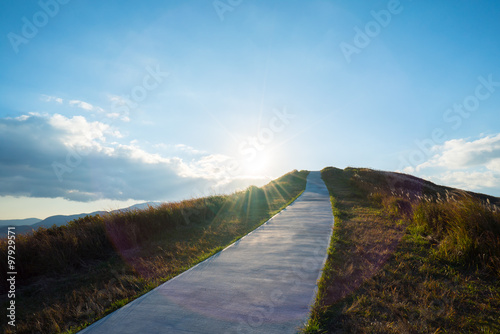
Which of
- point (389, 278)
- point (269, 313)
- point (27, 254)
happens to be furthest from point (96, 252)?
point (389, 278)

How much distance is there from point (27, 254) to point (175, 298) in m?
5.55

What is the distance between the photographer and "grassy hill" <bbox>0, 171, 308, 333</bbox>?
4.29m

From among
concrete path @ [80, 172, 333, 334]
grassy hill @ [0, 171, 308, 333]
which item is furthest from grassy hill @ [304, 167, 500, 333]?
grassy hill @ [0, 171, 308, 333]

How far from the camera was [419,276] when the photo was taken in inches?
174

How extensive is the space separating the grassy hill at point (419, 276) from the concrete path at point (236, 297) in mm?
360

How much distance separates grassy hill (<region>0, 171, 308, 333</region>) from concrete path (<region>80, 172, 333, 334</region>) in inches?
24.1

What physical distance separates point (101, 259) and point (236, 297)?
5.49m

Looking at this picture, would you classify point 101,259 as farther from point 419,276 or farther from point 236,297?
point 419,276

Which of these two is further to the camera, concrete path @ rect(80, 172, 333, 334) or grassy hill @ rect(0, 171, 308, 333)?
grassy hill @ rect(0, 171, 308, 333)

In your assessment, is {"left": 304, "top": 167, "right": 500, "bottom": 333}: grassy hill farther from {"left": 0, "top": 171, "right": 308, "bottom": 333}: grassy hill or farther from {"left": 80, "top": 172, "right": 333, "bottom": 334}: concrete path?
{"left": 0, "top": 171, "right": 308, "bottom": 333}: grassy hill

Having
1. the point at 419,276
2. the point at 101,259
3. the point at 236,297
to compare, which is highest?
the point at 101,259

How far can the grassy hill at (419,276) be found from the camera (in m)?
3.21

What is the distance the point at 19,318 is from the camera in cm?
445

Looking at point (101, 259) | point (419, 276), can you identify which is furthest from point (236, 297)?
point (101, 259)
